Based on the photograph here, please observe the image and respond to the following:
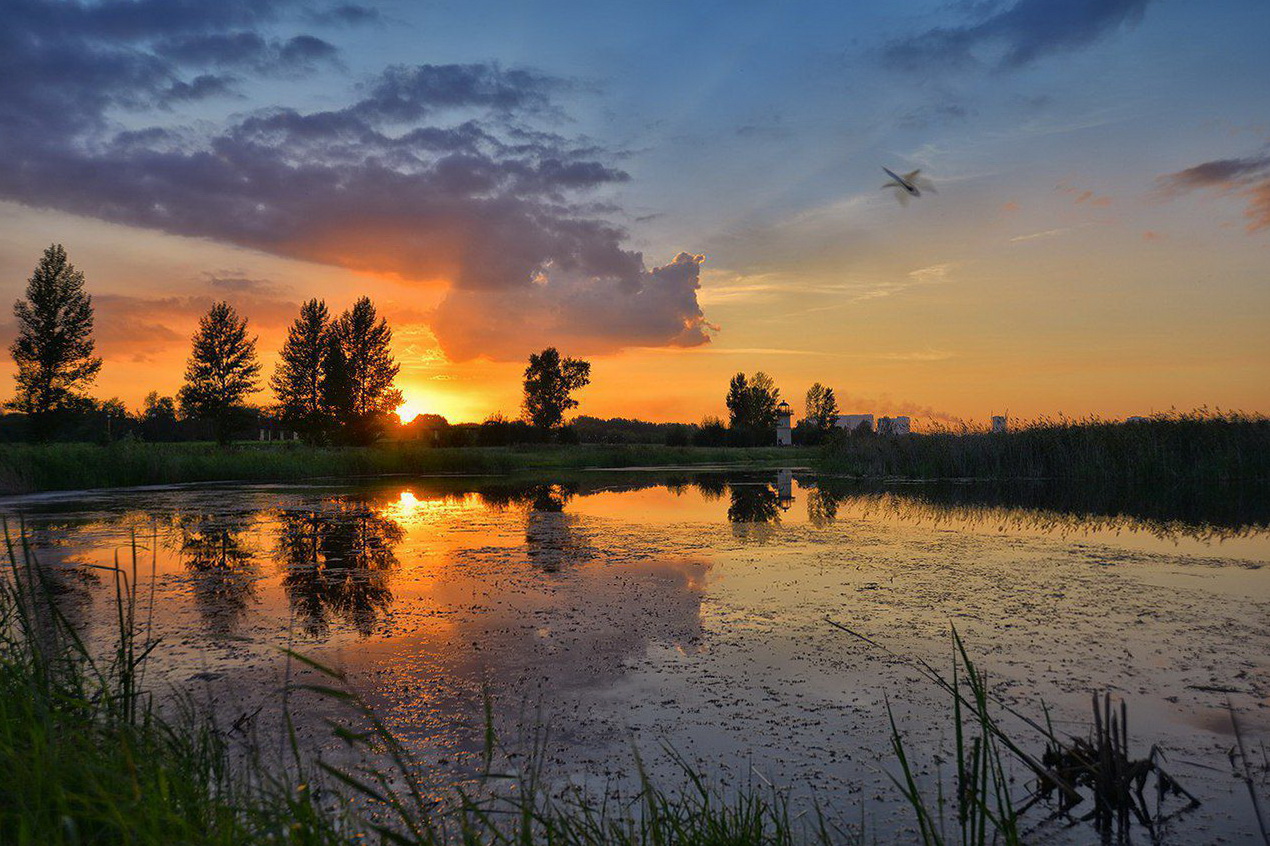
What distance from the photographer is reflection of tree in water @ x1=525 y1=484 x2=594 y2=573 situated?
916cm

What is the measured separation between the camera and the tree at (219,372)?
48.6 m

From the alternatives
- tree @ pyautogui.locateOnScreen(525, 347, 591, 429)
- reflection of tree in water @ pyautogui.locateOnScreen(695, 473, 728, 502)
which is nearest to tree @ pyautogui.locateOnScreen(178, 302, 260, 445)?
tree @ pyautogui.locateOnScreen(525, 347, 591, 429)

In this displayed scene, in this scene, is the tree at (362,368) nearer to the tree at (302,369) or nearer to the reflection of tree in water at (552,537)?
the tree at (302,369)

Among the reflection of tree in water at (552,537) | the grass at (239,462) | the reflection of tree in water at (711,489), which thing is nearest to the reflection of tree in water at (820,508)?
the reflection of tree in water at (711,489)

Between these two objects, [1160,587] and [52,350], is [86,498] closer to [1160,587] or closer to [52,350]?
[1160,587]

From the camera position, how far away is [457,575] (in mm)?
8141

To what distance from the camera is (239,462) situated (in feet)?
85.0

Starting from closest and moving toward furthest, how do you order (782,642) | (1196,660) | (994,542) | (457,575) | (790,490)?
1. (1196,660)
2. (782,642)
3. (457,575)
4. (994,542)
5. (790,490)

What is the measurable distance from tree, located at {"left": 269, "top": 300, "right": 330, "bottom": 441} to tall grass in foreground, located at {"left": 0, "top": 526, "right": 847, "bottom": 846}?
52669 millimetres

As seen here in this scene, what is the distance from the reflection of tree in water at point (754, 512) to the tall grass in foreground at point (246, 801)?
8.11m

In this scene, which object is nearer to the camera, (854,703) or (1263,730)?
(1263,730)

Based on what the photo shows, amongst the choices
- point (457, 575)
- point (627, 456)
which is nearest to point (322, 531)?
point (457, 575)

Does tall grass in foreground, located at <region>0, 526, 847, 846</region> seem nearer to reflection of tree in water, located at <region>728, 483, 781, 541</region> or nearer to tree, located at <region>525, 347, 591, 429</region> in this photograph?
reflection of tree in water, located at <region>728, 483, 781, 541</region>

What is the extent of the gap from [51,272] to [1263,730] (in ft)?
173
